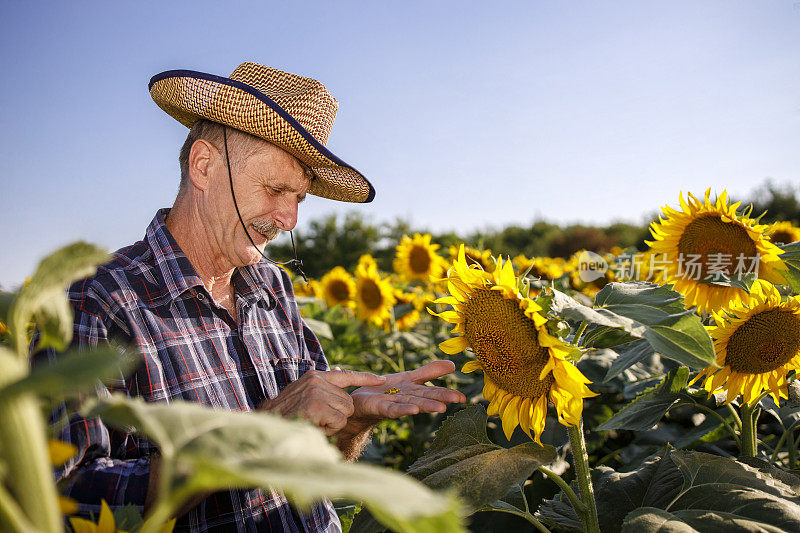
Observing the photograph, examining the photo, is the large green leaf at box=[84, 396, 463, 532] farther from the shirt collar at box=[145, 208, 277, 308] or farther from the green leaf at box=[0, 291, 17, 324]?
the shirt collar at box=[145, 208, 277, 308]

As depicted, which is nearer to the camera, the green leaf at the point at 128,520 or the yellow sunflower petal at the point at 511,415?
the green leaf at the point at 128,520

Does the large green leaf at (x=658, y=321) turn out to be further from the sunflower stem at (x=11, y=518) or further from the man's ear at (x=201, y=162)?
the man's ear at (x=201, y=162)

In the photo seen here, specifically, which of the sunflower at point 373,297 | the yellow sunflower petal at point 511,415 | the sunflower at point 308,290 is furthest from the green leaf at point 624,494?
the sunflower at point 308,290

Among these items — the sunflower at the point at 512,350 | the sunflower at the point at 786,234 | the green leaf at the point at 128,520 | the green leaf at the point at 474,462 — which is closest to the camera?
the green leaf at the point at 128,520

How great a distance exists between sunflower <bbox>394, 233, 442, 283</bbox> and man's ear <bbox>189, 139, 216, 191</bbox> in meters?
3.23

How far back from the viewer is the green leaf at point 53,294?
16.8 inches

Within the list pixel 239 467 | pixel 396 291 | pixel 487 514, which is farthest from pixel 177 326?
pixel 396 291

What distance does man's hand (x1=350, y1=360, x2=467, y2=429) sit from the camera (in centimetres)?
162

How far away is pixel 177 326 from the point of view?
185cm

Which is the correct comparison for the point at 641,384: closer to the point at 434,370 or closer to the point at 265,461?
the point at 434,370

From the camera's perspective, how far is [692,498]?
4.00 ft

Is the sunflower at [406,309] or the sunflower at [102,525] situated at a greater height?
the sunflower at [102,525]

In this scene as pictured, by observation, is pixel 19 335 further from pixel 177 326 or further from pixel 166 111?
pixel 166 111

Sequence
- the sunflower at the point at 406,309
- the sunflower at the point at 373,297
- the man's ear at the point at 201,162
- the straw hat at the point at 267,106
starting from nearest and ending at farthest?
the straw hat at the point at 267,106
the man's ear at the point at 201,162
the sunflower at the point at 406,309
the sunflower at the point at 373,297
